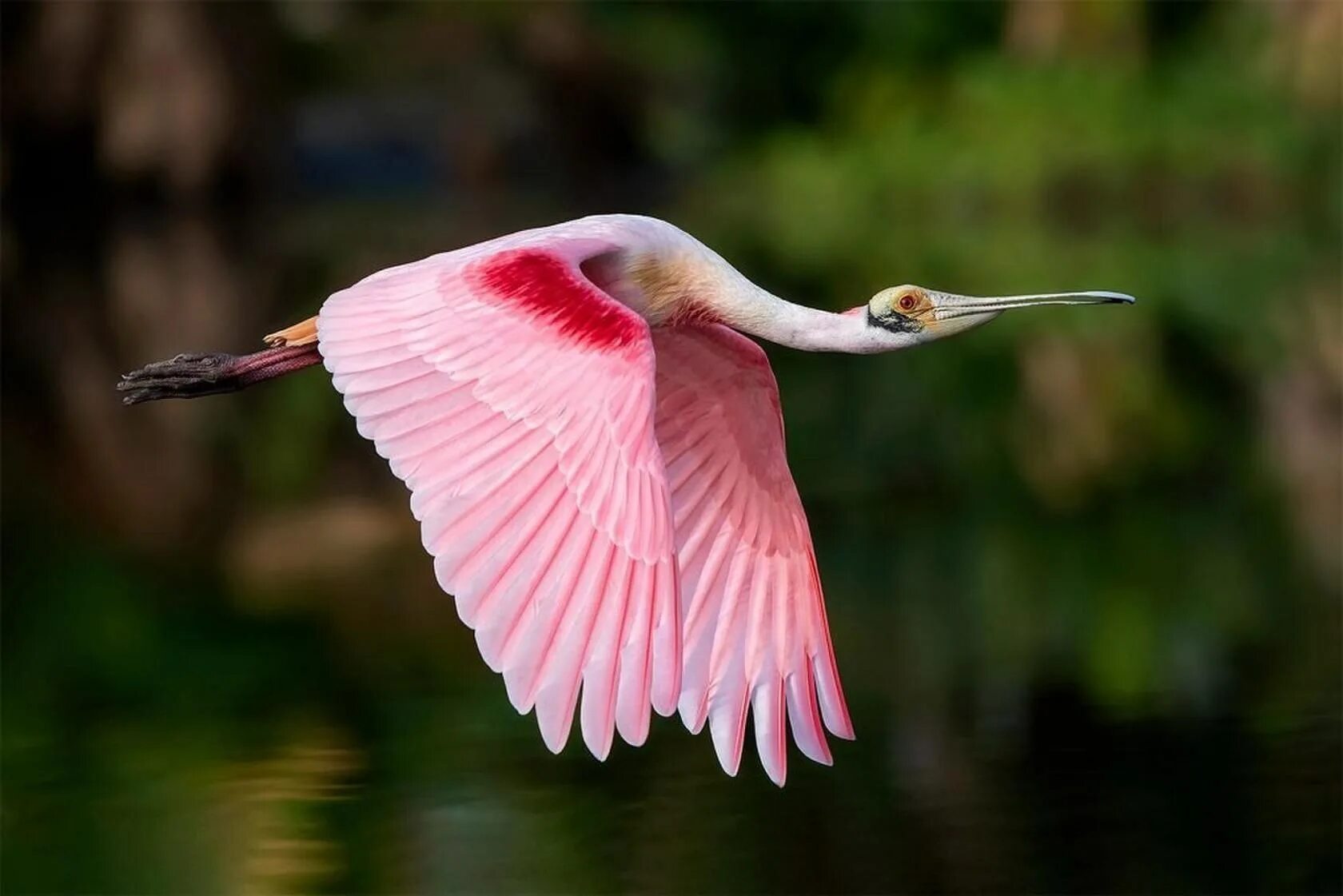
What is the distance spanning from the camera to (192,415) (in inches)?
575

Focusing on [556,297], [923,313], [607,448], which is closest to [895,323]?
[923,313]

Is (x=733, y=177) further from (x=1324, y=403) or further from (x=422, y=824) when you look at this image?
(x=422, y=824)

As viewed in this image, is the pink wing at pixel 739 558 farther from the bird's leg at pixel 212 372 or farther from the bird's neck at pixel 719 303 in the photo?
the bird's leg at pixel 212 372

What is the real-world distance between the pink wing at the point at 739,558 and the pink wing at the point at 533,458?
73 cm

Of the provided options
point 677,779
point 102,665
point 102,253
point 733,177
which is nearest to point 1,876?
point 677,779

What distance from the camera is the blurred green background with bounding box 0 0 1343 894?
666 centimetres

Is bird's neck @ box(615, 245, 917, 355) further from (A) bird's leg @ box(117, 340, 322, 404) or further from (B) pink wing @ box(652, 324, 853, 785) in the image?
(A) bird's leg @ box(117, 340, 322, 404)

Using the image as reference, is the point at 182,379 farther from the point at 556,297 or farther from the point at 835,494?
the point at 835,494

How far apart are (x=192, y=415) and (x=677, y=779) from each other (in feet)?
26.3

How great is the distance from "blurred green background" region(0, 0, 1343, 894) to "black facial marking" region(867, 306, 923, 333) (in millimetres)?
1429

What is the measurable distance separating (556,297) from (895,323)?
94cm

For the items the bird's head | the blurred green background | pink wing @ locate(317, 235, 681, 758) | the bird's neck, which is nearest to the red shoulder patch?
pink wing @ locate(317, 235, 681, 758)

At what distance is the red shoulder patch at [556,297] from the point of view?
4617 millimetres

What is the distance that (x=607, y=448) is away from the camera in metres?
4.43
